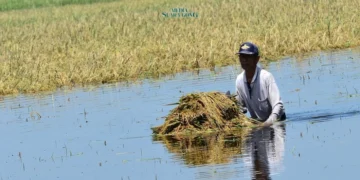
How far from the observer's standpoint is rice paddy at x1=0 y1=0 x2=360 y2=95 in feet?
64.5

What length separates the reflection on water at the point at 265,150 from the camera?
9005mm

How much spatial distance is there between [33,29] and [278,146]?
20.7 metres

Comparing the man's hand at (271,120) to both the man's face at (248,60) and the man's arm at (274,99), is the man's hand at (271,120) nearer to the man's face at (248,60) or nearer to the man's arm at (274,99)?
the man's arm at (274,99)

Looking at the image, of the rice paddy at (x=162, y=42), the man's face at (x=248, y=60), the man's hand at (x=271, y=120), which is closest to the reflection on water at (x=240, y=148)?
the man's hand at (x=271, y=120)

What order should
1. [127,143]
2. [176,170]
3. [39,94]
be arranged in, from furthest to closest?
[39,94]
[127,143]
[176,170]

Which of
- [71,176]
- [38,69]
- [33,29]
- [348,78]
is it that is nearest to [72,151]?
[71,176]

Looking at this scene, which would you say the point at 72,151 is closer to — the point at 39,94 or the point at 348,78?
the point at 348,78

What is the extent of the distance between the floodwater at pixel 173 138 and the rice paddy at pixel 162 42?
0.92m

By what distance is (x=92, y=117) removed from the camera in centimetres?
1477

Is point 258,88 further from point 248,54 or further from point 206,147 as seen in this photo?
point 206,147

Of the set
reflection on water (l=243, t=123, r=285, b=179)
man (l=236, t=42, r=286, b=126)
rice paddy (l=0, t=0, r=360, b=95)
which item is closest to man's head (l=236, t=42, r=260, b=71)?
man (l=236, t=42, r=286, b=126)

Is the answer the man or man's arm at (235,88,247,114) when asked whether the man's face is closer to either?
the man

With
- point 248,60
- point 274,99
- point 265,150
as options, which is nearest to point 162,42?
point 274,99

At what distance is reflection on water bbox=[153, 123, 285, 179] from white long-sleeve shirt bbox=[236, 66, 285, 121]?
233 millimetres
